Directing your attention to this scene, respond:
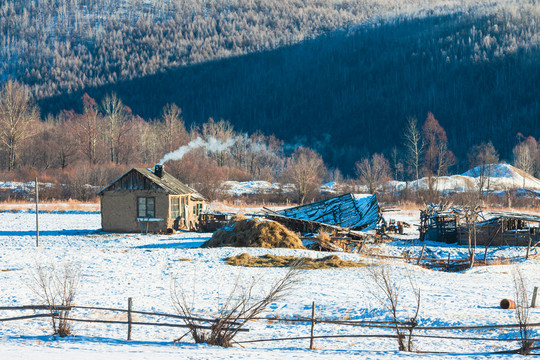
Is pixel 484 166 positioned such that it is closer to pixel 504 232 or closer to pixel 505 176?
pixel 505 176

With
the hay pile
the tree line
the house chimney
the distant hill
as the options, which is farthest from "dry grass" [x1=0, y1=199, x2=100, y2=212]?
the distant hill

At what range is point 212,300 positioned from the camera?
18.1 metres

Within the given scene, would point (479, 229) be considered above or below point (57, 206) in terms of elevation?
below

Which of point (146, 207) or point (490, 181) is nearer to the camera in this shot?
point (146, 207)

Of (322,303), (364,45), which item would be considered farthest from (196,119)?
(322,303)

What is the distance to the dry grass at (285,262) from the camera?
78.7ft

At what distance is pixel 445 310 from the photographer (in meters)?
16.7

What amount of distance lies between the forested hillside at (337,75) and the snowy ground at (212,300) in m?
95.7

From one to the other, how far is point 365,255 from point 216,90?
142 meters

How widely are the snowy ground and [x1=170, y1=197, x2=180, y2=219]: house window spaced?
6.49 m

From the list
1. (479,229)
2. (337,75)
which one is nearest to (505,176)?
(479,229)

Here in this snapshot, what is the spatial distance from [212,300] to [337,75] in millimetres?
144893

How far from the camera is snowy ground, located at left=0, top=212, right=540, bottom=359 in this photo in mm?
12945

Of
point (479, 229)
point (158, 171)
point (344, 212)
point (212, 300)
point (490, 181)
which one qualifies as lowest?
point (212, 300)
